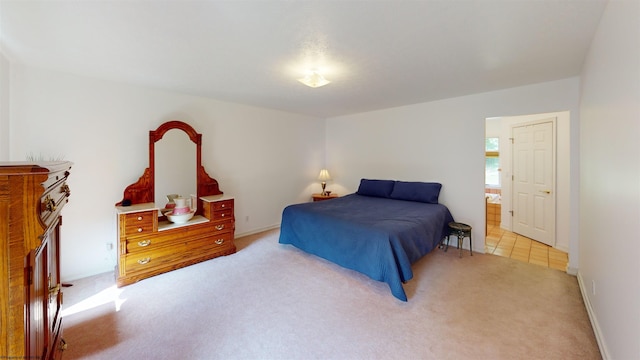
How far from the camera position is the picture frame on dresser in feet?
8.64

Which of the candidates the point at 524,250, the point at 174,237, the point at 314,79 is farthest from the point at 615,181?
the point at 174,237

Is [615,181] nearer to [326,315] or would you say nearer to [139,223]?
[326,315]

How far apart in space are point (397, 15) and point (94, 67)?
2922mm

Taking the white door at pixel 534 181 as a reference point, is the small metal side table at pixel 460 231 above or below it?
below

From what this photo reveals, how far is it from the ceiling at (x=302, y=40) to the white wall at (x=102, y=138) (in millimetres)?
241

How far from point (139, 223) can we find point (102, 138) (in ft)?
3.72

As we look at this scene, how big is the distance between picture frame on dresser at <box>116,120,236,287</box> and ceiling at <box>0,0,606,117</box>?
3.78ft

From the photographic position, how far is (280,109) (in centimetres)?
460

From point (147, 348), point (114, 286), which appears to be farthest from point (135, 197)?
point (147, 348)

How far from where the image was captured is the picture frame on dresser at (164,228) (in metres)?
2.63

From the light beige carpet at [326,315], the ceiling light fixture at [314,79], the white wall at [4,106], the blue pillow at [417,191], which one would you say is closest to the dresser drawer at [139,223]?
the light beige carpet at [326,315]

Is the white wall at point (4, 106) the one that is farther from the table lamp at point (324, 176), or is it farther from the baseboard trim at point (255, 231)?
the table lamp at point (324, 176)

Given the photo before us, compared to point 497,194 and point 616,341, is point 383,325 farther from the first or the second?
point 497,194

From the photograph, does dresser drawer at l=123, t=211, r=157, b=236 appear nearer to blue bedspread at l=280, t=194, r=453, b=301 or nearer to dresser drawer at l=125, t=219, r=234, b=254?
dresser drawer at l=125, t=219, r=234, b=254
